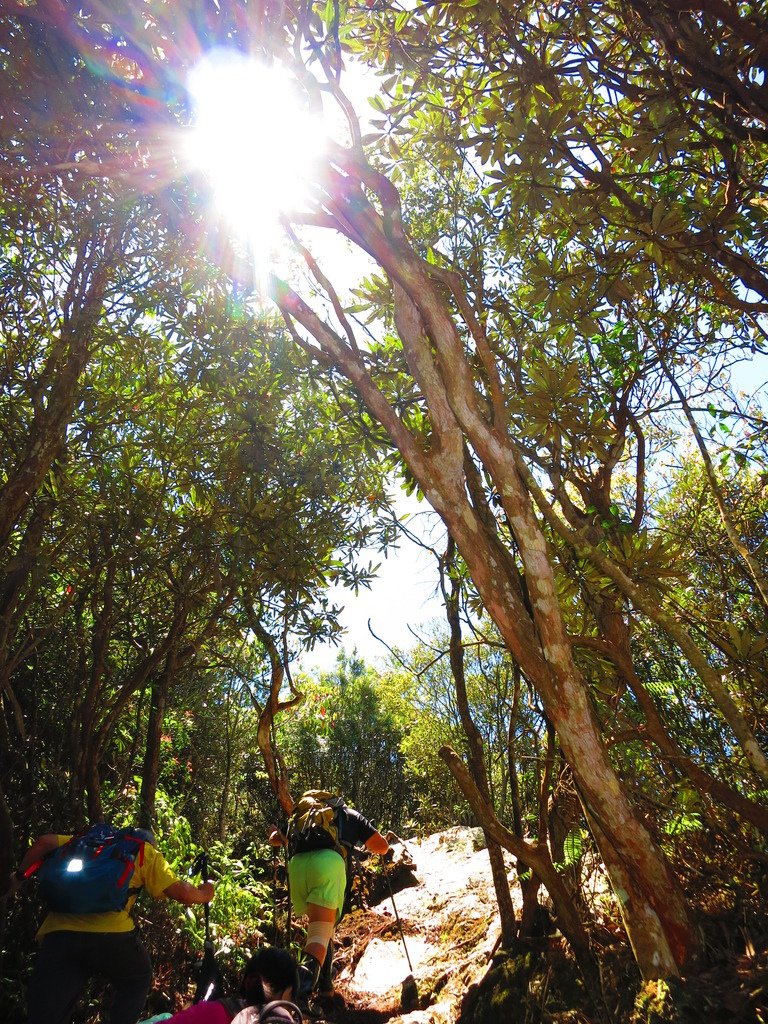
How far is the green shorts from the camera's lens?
173 inches

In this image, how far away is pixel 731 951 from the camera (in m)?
3.10

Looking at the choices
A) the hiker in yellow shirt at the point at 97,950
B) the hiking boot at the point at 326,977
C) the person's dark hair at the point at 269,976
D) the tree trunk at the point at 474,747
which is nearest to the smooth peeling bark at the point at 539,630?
the tree trunk at the point at 474,747

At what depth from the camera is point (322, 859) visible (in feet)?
14.9

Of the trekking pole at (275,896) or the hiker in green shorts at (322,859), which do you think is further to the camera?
the trekking pole at (275,896)

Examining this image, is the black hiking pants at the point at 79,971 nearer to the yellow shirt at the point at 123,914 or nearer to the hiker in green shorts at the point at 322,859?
the yellow shirt at the point at 123,914

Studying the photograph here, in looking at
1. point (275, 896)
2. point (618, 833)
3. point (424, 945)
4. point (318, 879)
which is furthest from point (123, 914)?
point (275, 896)

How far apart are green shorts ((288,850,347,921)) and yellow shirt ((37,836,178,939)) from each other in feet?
3.32

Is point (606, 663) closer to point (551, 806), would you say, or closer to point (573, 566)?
point (573, 566)

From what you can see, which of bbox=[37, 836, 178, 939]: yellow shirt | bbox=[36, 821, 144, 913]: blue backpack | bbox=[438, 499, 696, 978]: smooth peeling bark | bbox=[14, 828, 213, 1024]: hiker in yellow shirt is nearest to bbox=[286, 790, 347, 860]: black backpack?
bbox=[14, 828, 213, 1024]: hiker in yellow shirt

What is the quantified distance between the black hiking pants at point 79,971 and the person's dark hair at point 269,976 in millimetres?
1363

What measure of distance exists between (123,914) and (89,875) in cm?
37

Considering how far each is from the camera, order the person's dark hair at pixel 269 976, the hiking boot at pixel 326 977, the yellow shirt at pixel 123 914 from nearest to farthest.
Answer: the person's dark hair at pixel 269 976
the yellow shirt at pixel 123 914
the hiking boot at pixel 326 977

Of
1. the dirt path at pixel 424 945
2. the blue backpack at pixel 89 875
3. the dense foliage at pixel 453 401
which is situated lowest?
the dirt path at pixel 424 945

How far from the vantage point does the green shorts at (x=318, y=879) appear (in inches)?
173
